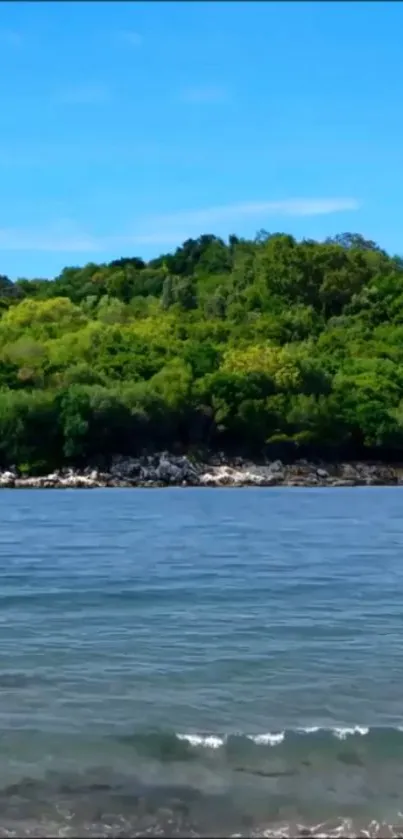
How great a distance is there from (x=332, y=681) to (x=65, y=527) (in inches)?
892

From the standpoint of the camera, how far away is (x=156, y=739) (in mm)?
10695

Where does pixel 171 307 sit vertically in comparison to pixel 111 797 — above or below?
above

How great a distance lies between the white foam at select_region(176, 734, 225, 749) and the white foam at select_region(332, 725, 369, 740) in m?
1.06

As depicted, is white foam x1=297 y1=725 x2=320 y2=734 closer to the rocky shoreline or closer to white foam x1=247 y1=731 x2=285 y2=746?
white foam x1=247 y1=731 x2=285 y2=746

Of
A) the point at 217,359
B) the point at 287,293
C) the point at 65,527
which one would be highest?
the point at 287,293

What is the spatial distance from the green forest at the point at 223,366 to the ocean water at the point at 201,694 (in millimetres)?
37765

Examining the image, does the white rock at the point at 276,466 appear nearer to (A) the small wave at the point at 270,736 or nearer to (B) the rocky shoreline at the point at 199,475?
(B) the rocky shoreline at the point at 199,475

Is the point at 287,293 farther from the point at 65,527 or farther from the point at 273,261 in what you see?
the point at 65,527

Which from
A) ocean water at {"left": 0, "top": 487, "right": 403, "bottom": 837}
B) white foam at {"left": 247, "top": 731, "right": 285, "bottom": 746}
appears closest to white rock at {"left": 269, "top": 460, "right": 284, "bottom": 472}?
ocean water at {"left": 0, "top": 487, "right": 403, "bottom": 837}

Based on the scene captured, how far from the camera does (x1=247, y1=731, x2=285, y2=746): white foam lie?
10500 millimetres

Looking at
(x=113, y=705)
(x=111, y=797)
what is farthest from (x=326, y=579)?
(x=111, y=797)

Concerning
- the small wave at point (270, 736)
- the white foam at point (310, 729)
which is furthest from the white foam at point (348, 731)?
the white foam at point (310, 729)

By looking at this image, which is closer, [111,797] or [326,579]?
[111,797]

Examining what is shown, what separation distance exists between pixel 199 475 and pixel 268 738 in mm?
52411
